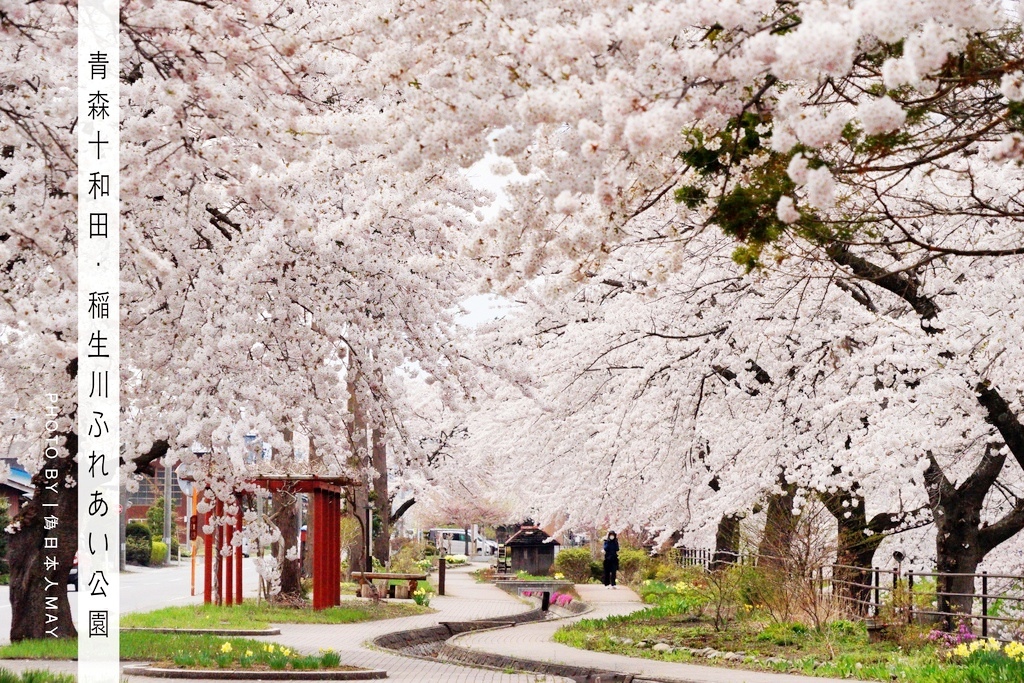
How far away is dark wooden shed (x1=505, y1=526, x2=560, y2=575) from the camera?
44.4m

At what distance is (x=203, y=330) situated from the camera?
10.2 meters

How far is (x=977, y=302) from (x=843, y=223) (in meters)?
5.37

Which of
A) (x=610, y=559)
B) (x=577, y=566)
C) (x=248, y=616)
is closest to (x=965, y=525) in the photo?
(x=248, y=616)

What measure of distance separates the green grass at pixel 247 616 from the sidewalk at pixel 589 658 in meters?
2.85

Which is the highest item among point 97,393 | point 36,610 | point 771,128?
point 771,128

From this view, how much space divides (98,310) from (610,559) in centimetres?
2703

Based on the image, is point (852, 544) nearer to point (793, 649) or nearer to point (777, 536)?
point (777, 536)

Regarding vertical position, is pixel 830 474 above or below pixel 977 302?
below

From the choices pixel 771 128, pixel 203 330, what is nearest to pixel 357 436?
pixel 203 330

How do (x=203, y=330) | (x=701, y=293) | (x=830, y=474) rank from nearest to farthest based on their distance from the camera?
1. (x=203, y=330)
2. (x=830, y=474)
3. (x=701, y=293)

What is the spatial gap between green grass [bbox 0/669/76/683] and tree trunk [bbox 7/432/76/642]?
14.1 ft

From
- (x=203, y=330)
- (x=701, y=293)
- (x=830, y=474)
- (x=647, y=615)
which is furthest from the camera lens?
(x=647, y=615)

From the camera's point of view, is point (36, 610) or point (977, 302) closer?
point (977, 302)

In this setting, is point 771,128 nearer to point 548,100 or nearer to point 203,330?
point 548,100
